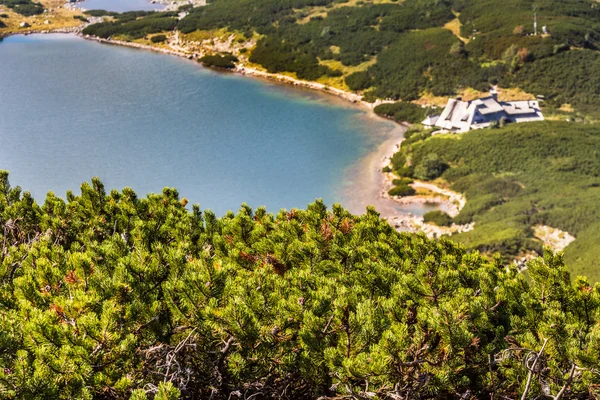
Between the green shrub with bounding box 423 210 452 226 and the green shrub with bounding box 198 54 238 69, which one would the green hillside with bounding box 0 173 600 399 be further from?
the green shrub with bounding box 198 54 238 69

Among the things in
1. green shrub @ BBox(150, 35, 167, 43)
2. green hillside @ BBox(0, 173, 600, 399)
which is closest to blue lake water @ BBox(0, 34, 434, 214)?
green shrub @ BBox(150, 35, 167, 43)

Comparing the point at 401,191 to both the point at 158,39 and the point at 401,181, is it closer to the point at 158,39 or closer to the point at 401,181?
the point at 401,181

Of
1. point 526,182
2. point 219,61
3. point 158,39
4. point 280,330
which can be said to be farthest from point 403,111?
point 280,330

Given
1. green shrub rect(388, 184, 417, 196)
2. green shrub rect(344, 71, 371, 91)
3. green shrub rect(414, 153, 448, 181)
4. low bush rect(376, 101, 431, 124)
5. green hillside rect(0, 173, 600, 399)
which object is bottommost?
green shrub rect(388, 184, 417, 196)

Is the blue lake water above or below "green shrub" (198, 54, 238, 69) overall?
below

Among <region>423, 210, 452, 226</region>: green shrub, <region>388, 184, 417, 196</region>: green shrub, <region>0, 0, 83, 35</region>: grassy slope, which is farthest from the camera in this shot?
<region>0, 0, 83, 35</region>: grassy slope

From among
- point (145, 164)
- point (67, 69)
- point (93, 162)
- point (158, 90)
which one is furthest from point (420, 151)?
point (67, 69)

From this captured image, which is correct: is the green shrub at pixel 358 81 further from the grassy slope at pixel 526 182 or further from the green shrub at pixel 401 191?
the green shrub at pixel 401 191

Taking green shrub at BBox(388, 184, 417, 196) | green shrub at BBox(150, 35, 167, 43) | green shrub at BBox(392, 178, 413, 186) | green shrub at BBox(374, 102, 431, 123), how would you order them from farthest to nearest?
1. green shrub at BBox(150, 35, 167, 43)
2. green shrub at BBox(374, 102, 431, 123)
3. green shrub at BBox(392, 178, 413, 186)
4. green shrub at BBox(388, 184, 417, 196)
